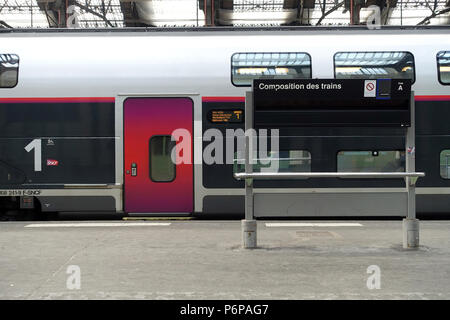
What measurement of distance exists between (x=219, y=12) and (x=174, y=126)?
33.3 feet

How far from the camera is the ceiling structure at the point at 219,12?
693 inches

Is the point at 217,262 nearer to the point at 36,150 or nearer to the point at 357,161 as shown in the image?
the point at 357,161

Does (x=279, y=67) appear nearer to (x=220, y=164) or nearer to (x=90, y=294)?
(x=220, y=164)

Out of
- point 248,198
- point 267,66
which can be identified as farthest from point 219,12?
point 248,198

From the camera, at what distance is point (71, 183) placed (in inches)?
377

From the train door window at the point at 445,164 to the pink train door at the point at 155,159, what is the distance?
180 inches

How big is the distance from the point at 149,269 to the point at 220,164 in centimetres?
417

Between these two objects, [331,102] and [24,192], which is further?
[24,192]

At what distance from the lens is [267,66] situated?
9.61m

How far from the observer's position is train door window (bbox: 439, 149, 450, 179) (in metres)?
9.47

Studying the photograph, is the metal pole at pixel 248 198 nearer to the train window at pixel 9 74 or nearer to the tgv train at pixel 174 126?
the tgv train at pixel 174 126

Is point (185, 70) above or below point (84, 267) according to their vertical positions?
above

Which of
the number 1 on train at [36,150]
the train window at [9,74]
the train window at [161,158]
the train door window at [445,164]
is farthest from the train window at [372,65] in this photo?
the train window at [9,74]

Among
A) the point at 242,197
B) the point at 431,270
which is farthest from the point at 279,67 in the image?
the point at 431,270
